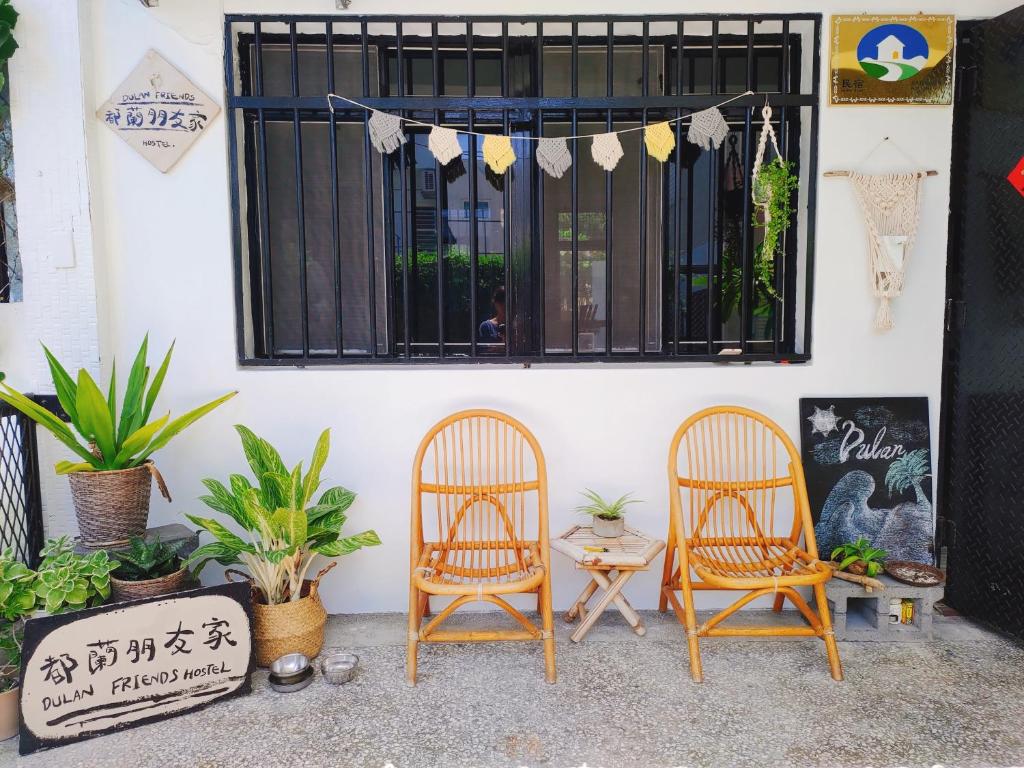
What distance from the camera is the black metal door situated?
110 inches

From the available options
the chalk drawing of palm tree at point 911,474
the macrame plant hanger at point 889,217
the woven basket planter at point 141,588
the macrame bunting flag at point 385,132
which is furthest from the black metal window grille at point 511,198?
the woven basket planter at point 141,588

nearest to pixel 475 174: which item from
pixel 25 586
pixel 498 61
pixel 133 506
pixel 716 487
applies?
pixel 498 61

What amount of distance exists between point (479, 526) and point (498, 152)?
5.56ft

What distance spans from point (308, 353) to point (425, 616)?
135cm

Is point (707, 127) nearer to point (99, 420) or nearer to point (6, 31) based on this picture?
point (99, 420)

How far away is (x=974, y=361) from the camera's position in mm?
2988

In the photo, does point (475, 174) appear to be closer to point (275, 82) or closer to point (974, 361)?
point (275, 82)

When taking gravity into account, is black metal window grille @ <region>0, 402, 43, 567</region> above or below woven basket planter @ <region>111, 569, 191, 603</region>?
above

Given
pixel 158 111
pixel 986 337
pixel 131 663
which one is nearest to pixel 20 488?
pixel 131 663

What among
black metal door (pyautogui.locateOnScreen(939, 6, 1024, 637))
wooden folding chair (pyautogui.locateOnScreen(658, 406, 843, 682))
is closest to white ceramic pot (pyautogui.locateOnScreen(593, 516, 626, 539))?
wooden folding chair (pyautogui.locateOnScreen(658, 406, 843, 682))

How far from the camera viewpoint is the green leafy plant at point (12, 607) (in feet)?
7.39

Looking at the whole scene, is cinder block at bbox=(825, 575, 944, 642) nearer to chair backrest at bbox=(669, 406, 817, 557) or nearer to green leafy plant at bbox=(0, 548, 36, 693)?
chair backrest at bbox=(669, 406, 817, 557)

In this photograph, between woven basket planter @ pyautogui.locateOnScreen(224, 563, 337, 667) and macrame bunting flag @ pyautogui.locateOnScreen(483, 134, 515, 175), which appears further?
macrame bunting flag @ pyautogui.locateOnScreen(483, 134, 515, 175)

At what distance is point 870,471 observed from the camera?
3.08 m
